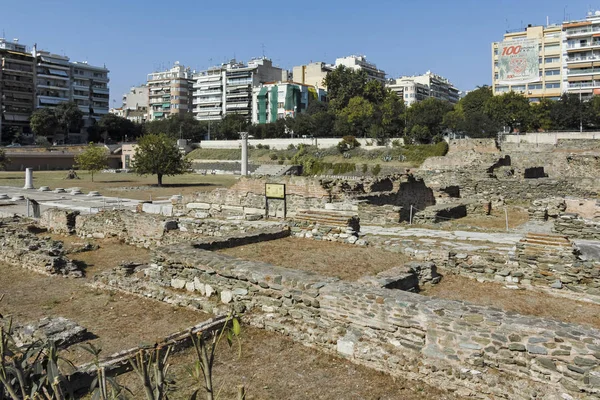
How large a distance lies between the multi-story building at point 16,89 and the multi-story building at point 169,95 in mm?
30537

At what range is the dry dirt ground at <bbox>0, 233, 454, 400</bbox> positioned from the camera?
19.1ft

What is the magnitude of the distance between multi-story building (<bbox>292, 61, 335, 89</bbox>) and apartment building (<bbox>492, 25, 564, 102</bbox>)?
151 feet

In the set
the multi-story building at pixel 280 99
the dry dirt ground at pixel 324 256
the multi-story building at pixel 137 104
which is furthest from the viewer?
the multi-story building at pixel 137 104

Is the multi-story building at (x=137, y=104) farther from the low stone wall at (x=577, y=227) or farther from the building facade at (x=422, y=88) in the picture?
the low stone wall at (x=577, y=227)

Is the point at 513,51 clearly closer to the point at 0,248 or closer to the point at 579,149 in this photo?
the point at 579,149

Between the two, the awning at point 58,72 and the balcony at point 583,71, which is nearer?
the balcony at point 583,71

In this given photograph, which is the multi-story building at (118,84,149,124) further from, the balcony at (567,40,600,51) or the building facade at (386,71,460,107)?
the balcony at (567,40,600,51)

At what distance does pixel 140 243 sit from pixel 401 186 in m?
10.6

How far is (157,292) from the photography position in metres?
9.08

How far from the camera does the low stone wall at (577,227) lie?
13.8m

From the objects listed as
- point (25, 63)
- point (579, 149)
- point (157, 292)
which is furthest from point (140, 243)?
point (25, 63)

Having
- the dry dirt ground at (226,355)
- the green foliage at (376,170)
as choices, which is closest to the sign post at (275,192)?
the dry dirt ground at (226,355)

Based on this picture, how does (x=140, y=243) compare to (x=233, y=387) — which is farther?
(x=140, y=243)

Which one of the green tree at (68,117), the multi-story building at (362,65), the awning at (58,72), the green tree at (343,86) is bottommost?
the green tree at (68,117)
